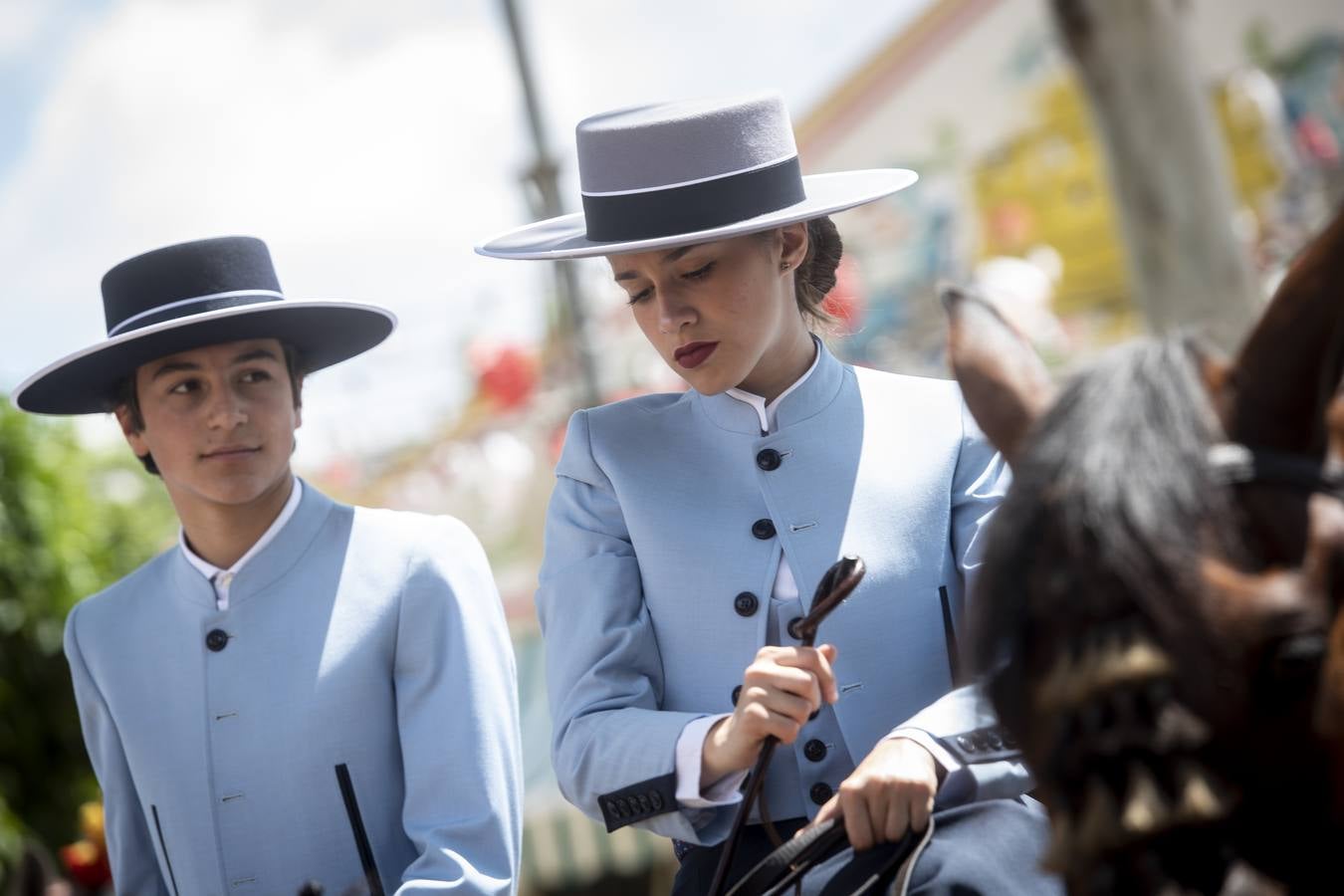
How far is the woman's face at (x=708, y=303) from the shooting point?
2.45 m

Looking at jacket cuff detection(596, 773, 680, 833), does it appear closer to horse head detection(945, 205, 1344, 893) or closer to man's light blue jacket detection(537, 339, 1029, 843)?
man's light blue jacket detection(537, 339, 1029, 843)

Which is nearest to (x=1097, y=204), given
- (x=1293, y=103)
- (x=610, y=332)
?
(x=1293, y=103)

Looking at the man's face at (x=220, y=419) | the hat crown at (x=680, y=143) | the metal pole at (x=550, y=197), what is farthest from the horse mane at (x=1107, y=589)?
the metal pole at (x=550, y=197)

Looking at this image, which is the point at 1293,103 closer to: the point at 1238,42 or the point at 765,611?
the point at 1238,42

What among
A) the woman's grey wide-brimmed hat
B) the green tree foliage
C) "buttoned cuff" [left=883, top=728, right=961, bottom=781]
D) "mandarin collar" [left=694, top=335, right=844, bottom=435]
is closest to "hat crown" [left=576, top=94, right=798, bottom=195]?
the woman's grey wide-brimmed hat

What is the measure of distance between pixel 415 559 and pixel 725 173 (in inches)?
39.8

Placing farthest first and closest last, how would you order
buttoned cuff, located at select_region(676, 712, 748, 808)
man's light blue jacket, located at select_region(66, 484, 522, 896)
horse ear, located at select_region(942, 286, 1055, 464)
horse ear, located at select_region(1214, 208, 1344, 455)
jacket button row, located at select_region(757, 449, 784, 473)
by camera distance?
man's light blue jacket, located at select_region(66, 484, 522, 896) → jacket button row, located at select_region(757, 449, 784, 473) → buttoned cuff, located at select_region(676, 712, 748, 808) → horse ear, located at select_region(942, 286, 1055, 464) → horse ear, located at select_region(1214, 208, 1344, 455)

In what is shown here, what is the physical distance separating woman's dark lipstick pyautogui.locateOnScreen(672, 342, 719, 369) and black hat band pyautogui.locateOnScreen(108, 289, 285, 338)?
1.01 meters

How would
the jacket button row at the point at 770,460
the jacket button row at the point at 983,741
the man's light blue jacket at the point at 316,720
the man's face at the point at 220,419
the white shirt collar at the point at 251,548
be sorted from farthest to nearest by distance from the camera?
1. the white shirt collar at the point at 251,548
2. the man's face at the point at 220,419
3. the man's light blue jacket at the point at 316,720
4. the jacket button row at the point at 770,460
5. the jacket button row at the point at 983,741

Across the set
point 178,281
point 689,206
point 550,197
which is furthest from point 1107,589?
point 550,197

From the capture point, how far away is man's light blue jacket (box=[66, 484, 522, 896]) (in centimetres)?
280

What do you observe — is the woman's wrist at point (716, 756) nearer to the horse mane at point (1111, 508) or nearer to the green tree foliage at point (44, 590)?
the horse mane at point (1111, 508)

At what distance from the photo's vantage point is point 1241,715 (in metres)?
1.33

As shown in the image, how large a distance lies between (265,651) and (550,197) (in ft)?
13.8
